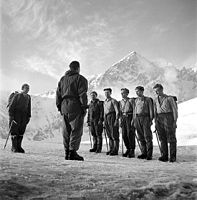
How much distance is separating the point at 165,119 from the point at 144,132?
Answer: 32.2 inches

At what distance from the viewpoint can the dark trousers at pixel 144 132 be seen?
8459mm

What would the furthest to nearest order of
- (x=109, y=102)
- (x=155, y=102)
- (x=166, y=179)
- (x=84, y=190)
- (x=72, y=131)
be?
(x=109, y=102) → (x=155, y=102) → (x=72, y=131) → (x=166, y=179) → (x=84, y=190)

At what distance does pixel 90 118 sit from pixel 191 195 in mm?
8508

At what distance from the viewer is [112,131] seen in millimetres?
10047

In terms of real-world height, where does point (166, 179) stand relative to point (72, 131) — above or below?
below

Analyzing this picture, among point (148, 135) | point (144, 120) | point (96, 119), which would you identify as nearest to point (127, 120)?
point (144, 120)

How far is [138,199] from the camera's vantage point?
2.82 meters

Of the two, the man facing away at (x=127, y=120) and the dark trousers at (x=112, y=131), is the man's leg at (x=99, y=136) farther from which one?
the man facing away at (x=127, y=120)

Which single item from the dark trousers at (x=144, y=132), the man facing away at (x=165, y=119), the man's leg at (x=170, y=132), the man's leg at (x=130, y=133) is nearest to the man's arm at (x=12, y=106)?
the man's leg at (x=130, y=133)

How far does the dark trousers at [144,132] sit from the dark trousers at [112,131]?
127 centimetres

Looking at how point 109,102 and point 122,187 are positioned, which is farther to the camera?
point 109,102

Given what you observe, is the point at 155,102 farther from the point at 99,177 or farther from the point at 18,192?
the point at 18,192

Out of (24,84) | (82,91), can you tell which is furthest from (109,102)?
(82,91)

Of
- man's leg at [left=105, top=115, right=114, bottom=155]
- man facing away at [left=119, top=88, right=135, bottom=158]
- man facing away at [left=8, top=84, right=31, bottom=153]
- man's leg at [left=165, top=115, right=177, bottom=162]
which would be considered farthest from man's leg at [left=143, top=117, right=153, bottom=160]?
man facing away at [left=8, top=84, right=31, bottom=153]
